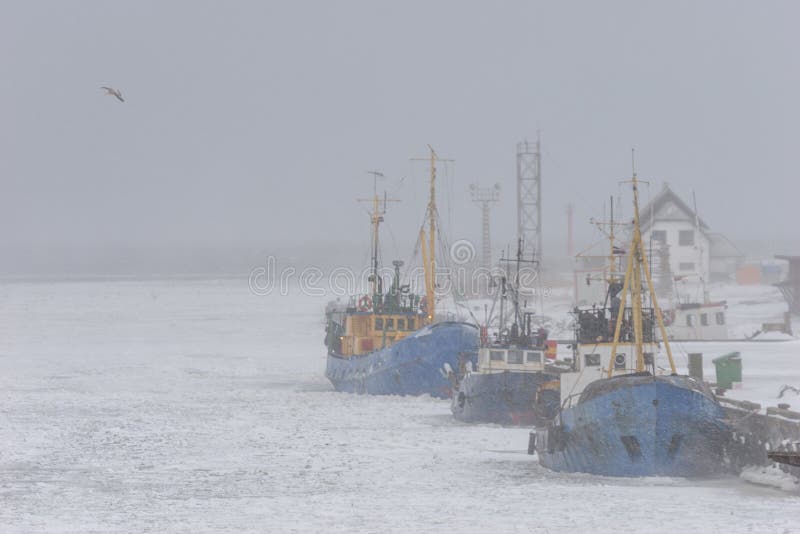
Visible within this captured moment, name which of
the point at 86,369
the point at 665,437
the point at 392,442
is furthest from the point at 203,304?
the point at 665,437

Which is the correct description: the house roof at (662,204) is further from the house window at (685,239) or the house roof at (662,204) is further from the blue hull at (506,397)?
the blue hull at (506,397)

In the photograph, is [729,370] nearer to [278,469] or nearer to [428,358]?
[428,358]

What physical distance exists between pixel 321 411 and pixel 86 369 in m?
22.0

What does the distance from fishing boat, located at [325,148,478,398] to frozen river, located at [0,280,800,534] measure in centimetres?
122

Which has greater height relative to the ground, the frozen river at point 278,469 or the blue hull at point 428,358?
the blue hull at point 428,358

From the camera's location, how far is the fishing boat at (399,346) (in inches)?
2026

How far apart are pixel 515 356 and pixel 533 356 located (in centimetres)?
55

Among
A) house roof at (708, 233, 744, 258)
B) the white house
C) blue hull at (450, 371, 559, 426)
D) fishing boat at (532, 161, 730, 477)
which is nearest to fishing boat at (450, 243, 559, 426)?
blue hull at (450, 371, 559, 426)

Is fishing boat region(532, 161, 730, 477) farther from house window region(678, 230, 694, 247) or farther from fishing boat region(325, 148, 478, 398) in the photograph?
house window region(678, 230, 694, 247)

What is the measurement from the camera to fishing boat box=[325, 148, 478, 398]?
169 feet

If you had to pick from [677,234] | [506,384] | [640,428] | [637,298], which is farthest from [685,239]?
[640,428]

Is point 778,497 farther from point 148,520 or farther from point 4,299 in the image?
point 4,299

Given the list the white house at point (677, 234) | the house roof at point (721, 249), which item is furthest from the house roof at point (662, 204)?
the house roof at point (721, 249)

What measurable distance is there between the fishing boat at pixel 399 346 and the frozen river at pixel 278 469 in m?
1.22
